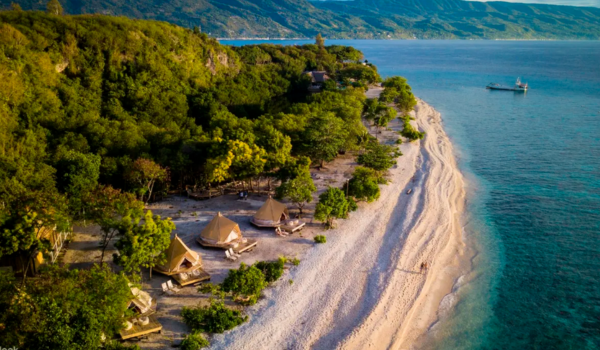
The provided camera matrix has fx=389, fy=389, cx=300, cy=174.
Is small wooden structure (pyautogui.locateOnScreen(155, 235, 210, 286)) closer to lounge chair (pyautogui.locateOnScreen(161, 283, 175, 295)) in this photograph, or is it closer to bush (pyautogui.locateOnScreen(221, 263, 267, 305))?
lounge chair (pyautogui.locateOnScreen(161, 283, 175, 295))

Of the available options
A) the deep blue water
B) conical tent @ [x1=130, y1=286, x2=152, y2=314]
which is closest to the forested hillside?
conical tent @ [x1=130, y1=286, x2=152, y2=314]

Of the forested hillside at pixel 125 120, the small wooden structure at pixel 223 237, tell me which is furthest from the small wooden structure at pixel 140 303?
the small wooden structure at pixel 223 237

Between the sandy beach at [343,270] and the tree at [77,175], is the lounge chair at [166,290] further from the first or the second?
the tree at [77,175]

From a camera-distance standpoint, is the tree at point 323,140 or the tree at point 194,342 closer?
the tree at point 194,342

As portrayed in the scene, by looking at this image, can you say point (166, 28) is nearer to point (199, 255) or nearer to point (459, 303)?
point (199, 255)

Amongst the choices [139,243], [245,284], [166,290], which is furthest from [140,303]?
[245,284]

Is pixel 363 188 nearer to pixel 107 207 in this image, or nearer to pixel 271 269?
pixel 271 269
